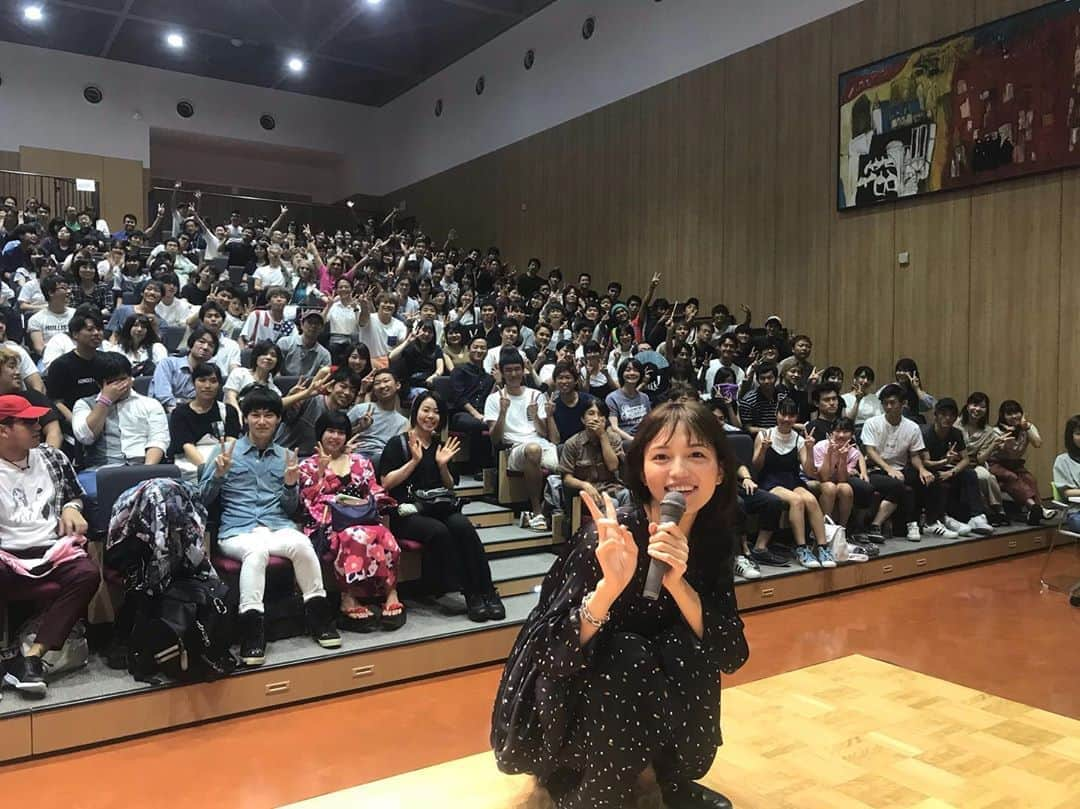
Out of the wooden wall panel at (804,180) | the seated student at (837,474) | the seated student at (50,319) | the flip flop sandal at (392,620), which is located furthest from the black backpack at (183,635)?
the wooden wall panel at (804,180)

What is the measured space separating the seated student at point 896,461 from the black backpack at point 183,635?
13.8 ft

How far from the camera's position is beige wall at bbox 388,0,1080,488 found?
6.27 metres

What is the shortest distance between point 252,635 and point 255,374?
2.13m

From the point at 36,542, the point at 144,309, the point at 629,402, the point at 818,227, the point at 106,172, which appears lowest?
the point at 36,542

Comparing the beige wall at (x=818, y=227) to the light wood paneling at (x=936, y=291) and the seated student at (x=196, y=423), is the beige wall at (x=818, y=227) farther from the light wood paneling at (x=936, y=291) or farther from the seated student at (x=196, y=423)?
the seated student at (x=196, y=423)

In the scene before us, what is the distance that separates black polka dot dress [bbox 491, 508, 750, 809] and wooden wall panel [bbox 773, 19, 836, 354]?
6.54 meters

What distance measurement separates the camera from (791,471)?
16.7 feet

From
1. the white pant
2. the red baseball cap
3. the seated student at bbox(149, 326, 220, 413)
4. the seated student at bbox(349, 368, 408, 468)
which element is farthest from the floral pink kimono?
the seated student at bbox(149, 326, 220, 413)

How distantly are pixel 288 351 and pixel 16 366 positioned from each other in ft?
5.47

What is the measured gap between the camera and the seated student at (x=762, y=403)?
19.6 ft

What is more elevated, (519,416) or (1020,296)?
(1020,296)

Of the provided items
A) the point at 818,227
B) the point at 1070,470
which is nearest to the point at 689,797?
the point at 1070,470

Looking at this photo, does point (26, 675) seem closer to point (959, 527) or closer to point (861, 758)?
point (861, 758)

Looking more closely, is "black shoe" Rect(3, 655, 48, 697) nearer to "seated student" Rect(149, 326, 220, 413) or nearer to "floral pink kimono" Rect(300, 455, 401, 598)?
"floral pink kimono" Rect(300, 455, 401, 598)
